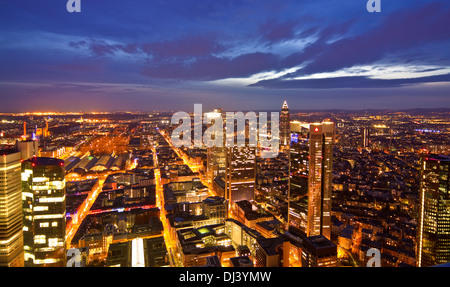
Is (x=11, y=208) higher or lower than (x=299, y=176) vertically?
higher

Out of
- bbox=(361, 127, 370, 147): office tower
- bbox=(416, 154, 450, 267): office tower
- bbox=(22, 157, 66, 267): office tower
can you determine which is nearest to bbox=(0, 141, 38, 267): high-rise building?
bbox=(22, 157, 66, 267): office tower

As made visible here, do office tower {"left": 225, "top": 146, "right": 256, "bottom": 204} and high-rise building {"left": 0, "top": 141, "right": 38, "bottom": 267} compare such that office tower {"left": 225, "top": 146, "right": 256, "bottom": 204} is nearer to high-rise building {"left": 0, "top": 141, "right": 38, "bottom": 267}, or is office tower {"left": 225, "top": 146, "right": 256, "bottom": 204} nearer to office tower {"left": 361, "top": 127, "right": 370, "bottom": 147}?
high-rise building {"left": 0, "top": 141, "right": 38, "bottom": 267}

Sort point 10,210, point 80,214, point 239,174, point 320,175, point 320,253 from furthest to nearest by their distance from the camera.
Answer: point 239,174, point 80,214, point 320,175, point 320,253, point 10,210

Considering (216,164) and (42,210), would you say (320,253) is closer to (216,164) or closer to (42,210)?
(42,210)

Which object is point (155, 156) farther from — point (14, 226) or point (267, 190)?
point (14, 226)

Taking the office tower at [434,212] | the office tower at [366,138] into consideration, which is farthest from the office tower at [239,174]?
the office tower at [366,138]

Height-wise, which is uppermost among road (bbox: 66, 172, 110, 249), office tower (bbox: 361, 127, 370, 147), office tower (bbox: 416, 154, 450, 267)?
office tower (bbox: 361, 127, 370, 147)

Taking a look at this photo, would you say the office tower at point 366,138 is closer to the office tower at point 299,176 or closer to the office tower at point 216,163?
the office tower at point 216,163

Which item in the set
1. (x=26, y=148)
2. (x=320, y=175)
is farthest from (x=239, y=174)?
(x=26, y=148)
